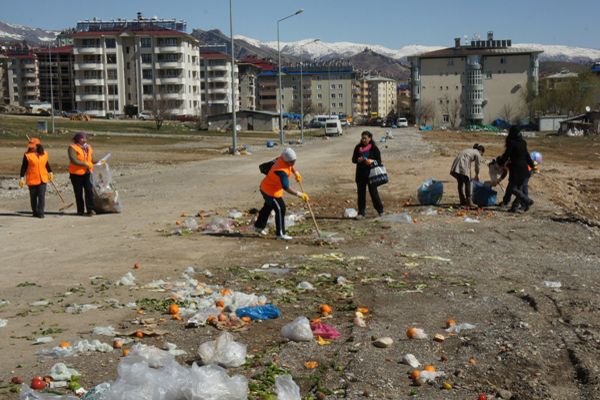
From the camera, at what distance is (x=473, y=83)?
144000mm

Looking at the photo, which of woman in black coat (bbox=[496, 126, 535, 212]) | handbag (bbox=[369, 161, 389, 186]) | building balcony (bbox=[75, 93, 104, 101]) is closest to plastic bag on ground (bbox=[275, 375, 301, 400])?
handbag (bbox=[369, 161, 389, 186])

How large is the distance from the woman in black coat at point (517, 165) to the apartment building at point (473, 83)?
418 feet

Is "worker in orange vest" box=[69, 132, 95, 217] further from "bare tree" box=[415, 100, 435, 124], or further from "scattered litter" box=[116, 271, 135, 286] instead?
"bare tree" box=[415, 100, 435, 124]

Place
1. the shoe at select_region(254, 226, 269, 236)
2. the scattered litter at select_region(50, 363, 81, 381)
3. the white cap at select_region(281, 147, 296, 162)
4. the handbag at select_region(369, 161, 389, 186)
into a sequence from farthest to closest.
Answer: the handbag at select_region(369, 161, 389, 186), the shoe at select_region(254, 226, 269, 236), the white cap at select_region(281, 147, 296, 162), the scattered litter at select_region(50, 363, 81, 381)

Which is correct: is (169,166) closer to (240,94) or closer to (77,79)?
(77,79)

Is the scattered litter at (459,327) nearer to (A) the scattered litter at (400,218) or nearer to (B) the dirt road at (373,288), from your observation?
(B) the dirt road at (373,288)

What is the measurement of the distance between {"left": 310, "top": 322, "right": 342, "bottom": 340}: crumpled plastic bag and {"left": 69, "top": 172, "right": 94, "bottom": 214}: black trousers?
9160 millimetres

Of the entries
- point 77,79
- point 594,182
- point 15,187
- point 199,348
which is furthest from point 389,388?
point 77,79

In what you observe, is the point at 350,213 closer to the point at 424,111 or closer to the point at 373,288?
the point at 373,288

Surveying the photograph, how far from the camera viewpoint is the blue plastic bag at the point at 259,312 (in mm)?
7531

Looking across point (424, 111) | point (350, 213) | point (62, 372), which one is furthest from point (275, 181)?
point (424, 111)

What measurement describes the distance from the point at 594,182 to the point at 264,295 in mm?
20966

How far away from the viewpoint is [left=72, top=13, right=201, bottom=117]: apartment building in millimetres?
118125

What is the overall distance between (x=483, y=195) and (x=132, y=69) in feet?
360
